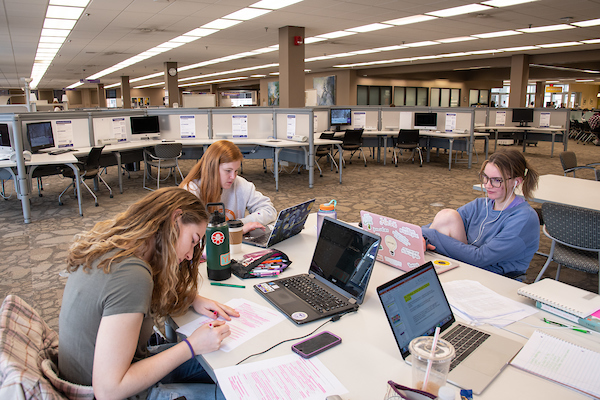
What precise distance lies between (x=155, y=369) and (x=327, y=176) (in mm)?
6734

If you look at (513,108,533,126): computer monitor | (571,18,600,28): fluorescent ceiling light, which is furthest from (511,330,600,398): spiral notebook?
(513,108,533,126): computer monitor

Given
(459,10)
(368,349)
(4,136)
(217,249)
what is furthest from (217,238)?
(459,10)

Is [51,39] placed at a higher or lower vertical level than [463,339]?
higher

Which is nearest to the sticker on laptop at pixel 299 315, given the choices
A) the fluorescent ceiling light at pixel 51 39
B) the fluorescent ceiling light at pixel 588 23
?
the fluorescent ceiling light at pixel 588 23

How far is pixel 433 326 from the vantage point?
1182 millimetres

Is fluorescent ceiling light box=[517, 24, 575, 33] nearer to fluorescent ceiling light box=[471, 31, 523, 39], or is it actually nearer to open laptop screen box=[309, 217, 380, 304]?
fluorescent ceiling light box=[471, 31, 523, 39]

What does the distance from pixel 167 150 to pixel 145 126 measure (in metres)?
1.10

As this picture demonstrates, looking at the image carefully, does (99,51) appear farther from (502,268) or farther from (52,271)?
(502,268)

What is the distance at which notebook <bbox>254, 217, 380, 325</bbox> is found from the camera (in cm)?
139

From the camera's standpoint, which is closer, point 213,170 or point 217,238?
point 217,238

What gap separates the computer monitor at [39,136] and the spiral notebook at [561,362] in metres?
6.13

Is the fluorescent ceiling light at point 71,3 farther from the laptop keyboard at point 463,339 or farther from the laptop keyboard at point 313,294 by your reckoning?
the laptop keyboard at point 463,339

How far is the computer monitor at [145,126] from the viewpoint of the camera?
680cm

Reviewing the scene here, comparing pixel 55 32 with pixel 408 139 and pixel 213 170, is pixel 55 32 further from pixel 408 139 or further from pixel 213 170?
pixel 213 170
